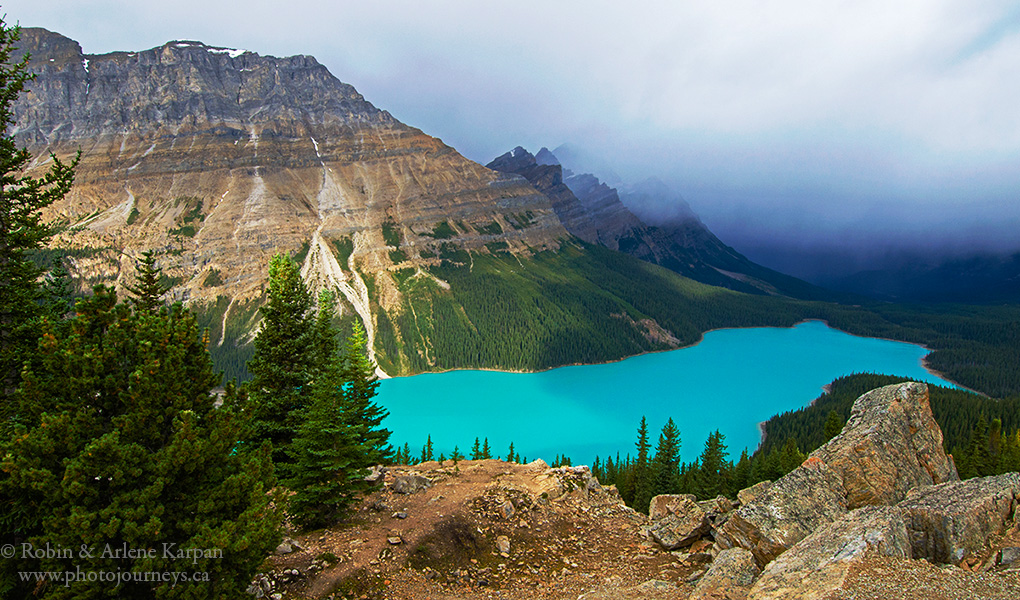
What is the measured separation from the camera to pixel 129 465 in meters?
9.67

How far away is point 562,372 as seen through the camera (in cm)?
13400

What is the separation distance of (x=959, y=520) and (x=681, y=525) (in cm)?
871

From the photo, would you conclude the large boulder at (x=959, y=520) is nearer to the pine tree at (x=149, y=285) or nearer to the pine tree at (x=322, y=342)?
the pine tree at (x=322, y=342)

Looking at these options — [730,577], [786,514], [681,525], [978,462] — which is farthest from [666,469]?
[978,462]

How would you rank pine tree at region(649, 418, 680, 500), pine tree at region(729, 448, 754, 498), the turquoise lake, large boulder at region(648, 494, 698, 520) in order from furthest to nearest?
the turquoise lake < pine tree at region(649, 418, 680, 500) < pine tree at region(729, 448, 754, 498) < large boulder at region(648, 494, 698, 520)

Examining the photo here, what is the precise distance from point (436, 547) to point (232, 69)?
233m

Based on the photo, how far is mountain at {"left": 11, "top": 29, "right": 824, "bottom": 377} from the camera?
480 feet

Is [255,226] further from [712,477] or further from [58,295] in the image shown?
[58,295]

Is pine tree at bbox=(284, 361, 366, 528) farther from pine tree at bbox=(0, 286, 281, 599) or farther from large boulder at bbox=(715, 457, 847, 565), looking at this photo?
large boulder at bbox=(715, 457, 847, 565)

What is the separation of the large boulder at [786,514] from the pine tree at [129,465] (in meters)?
13.2

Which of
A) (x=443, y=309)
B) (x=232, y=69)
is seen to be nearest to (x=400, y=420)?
(x=443, y=309)

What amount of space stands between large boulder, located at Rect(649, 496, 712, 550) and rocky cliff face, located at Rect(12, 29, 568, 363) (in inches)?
5473

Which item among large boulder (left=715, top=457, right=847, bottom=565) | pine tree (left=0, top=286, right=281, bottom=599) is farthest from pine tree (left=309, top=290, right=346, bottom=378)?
large boulder (left=715, top=457, right=847, bottom=565)

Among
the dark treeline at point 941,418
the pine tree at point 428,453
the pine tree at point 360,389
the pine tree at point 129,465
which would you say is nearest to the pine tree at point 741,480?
the dark treeline at point 941,418
